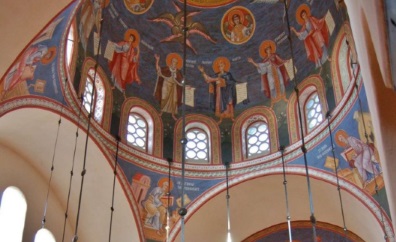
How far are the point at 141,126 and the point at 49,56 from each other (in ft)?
14.3

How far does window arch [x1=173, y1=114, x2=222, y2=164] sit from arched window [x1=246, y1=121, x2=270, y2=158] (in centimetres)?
87

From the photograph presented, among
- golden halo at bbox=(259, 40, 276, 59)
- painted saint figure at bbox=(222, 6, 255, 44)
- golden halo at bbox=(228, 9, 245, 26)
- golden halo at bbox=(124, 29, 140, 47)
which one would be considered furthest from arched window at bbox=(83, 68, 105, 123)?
golden halo at bbox=(259, 40, 276, 59)

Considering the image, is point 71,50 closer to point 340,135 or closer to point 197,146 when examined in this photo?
point 197,146

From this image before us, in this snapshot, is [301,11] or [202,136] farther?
[202,136]

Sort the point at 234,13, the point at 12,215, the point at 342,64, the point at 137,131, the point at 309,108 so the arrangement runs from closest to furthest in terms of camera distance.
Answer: the point at 12,215, the point at 342,64, the point at 309,108, the point at 137,131, the point at 234,13

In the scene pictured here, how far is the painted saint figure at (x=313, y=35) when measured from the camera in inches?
567

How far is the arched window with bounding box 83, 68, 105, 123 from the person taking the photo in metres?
14.0

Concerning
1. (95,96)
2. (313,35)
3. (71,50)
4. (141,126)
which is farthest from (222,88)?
(71,50)

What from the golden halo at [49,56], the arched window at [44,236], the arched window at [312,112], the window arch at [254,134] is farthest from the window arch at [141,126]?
the arched window at [312,112]

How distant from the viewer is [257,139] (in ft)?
51.9

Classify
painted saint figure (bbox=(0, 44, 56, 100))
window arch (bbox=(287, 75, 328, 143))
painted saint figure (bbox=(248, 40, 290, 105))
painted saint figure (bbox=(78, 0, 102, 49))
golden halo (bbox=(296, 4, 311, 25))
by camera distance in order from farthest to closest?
painted saint figure (bbox=(248, 40, 290, 105)), golden halo (bbox=(296, 4, 311, 25)), window arch (bbox=(287, 75, 328, 143)), painted saint figure (bbox=(78, 0, 102, 49)), painted saint figure (bbox=(0, 44, 56, 100))

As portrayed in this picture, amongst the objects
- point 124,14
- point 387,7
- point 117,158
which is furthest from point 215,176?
point 387,7

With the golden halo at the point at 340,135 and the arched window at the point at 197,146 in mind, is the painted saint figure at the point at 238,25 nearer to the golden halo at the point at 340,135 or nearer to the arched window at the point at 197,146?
the arched window at the point at 197,146

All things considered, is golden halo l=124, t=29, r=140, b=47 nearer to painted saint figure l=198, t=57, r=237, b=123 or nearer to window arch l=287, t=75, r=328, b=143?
painted saint figure l=198, t=57, r=237, b=123
